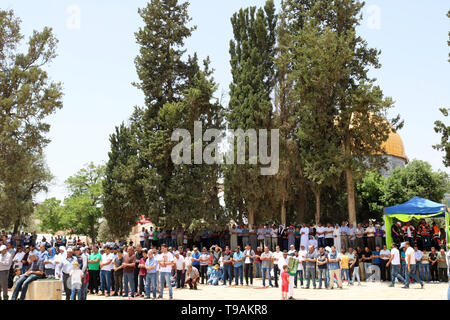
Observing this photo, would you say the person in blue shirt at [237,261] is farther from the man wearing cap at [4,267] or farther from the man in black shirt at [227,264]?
the man wearing cap at [4,267]

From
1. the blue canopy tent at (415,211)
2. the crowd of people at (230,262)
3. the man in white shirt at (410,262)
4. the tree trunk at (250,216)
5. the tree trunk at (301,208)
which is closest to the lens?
the crowd of people at (230,262)

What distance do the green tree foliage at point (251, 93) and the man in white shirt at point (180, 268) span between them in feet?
35.6

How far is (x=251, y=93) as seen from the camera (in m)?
30.3

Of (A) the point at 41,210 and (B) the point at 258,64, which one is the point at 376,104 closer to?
(B) the point at 258,64

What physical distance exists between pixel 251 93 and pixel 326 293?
16565 millimetres

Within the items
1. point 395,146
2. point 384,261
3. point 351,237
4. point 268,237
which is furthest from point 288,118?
point 395,146

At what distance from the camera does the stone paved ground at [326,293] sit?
1578cm

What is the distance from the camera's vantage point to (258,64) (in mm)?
31375

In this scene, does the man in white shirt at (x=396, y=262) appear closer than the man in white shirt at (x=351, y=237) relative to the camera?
Yes

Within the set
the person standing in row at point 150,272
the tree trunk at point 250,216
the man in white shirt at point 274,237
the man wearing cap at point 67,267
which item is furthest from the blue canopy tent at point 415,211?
the man wearing cap at point 67,267
